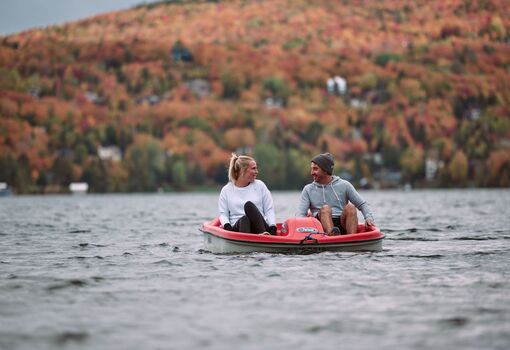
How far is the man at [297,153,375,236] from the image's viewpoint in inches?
787

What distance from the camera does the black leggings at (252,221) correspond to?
1962cm

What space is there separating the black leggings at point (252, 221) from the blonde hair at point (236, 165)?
858 millimetres

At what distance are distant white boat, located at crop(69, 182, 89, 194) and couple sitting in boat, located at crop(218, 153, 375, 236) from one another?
168186 mm

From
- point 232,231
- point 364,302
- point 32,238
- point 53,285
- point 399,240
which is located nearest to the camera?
point 364,302

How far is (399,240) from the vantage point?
26.2 meters

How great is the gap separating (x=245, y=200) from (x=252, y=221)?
0.52m

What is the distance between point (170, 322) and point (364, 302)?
285 cm

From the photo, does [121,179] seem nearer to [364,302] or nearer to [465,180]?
[465,180]

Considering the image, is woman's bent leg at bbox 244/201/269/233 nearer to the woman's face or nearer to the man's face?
the woman's face

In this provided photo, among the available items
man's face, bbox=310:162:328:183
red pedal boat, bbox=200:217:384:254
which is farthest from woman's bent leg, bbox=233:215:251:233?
man's face, bbox=310:162:328:183

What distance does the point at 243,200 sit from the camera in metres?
20.1

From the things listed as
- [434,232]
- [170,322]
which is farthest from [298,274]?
[434,232]

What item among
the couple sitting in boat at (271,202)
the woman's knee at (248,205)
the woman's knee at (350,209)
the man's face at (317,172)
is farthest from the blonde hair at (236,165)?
the woman's knee at (350,209)

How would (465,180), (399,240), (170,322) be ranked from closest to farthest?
(170,322)
(399,240)
(465,180)
